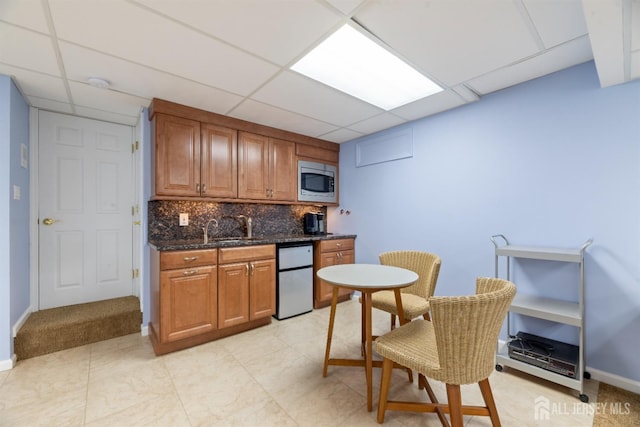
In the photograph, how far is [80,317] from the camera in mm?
2598

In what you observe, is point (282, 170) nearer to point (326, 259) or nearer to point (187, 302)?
point (326, 259)

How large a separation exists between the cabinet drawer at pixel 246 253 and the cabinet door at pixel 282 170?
79 cm

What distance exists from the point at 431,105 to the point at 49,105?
3857 millimetres

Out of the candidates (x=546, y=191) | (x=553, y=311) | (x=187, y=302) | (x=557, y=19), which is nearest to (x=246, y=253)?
(x=187, y=302)

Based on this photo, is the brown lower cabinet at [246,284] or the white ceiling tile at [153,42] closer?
the white ceiling tile at [153,42]

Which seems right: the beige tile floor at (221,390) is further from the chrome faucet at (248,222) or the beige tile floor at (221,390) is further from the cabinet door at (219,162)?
the cabinet door at (219,162)

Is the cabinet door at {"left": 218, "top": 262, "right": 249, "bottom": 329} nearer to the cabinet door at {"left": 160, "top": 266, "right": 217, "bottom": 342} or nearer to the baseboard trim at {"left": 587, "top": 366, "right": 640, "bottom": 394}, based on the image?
the cabinet door at {"left": 160, "top": 266, "right": 217, "bottom": 342}

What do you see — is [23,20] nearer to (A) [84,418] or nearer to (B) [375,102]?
(A) [84,418]

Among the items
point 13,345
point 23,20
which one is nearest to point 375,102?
point 23,20

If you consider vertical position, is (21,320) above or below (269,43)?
below

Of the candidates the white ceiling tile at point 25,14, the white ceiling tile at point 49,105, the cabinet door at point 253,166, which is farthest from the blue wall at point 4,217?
the cabinet door at point 253,166

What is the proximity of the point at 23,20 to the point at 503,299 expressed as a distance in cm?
295

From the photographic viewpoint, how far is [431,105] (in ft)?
8.99

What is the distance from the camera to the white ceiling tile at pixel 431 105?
8.34 ft
